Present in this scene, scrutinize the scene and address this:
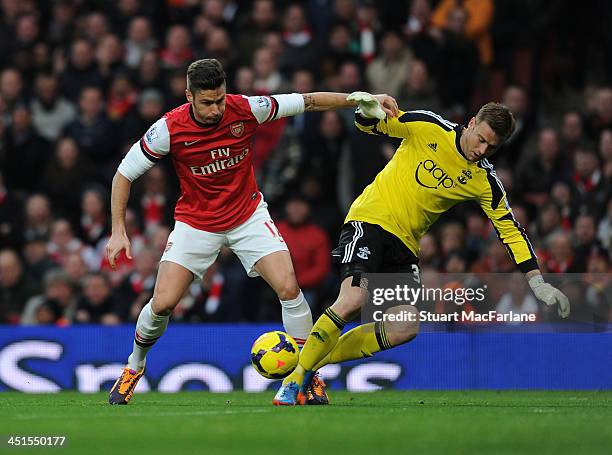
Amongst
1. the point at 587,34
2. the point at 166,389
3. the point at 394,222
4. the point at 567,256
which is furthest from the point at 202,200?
the point at 587,34

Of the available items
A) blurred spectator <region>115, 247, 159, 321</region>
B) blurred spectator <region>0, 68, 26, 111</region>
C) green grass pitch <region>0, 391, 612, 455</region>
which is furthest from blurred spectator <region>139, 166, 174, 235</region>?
green grass pitch <region>0, 391, 612, 455</region>

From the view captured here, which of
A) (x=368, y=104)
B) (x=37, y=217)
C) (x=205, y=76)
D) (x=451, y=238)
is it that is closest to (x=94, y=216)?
(x=37, y=217)

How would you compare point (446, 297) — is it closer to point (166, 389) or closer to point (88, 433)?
point (166, 389)

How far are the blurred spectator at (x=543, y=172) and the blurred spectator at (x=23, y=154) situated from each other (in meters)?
5.82

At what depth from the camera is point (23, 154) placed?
15.6m

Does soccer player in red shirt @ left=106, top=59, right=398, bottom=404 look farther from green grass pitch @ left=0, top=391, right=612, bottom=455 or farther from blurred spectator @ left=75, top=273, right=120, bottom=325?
blurred spectator @ left=75, top=273, right=120, bottom=325

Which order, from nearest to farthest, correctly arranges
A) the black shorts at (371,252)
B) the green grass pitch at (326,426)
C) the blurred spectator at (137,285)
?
the green grass pitch at (326,426) < the black shorts at (371,252) < the blurred spectator at (137,285)

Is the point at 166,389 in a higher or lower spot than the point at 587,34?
lower

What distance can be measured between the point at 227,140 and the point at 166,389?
3.89m

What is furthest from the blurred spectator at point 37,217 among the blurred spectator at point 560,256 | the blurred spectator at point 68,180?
the blurred spectator at point 560,256

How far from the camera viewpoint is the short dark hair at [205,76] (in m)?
8.79

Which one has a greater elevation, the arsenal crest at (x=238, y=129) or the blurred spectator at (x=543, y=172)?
the blurred spectator at (x=543, y=172)

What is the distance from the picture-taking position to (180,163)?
30.6ft

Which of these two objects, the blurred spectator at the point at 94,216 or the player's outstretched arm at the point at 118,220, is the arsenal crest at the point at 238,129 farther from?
the blurred spectator at the point at 94,216
